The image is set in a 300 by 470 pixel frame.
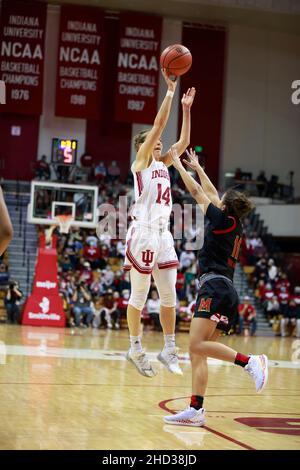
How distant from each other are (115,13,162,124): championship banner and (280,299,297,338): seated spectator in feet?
33.3

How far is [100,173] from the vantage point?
28594mm

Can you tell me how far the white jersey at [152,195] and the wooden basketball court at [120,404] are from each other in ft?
6.13

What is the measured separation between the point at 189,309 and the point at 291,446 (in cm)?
1596

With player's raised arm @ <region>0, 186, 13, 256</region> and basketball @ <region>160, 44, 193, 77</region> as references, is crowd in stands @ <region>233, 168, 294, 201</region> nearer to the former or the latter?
basketball @ <region>160, 44, 193, 77</region>

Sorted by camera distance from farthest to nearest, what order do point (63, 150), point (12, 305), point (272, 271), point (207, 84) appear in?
1. point (207, 84)
2. point (272, 271)
3. point (12, 305)
4. point (63, 150)

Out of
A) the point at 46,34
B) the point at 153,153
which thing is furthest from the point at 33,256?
the point at 153,153

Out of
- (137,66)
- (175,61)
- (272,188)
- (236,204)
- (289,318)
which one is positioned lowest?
(289,318)

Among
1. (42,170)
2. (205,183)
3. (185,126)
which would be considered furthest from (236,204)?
(42,170)

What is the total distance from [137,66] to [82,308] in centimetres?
1213

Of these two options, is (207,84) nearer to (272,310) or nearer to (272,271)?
(272,271)

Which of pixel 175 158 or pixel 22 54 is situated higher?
pixel 22 54

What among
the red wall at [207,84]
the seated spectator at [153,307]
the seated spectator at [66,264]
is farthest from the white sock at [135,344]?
the red wall at [207,84]

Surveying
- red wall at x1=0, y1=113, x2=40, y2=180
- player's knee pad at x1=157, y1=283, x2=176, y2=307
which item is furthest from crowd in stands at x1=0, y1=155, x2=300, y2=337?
player's knee pad at x1=157, y1=283, x2=176, y2=307

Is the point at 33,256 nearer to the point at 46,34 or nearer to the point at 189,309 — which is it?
the point at 189,309
